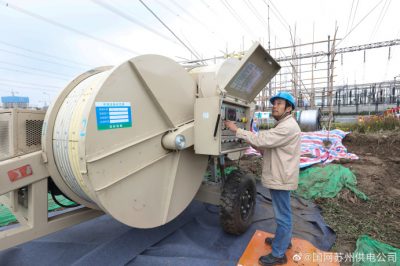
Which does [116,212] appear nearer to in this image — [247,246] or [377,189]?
[247,246]

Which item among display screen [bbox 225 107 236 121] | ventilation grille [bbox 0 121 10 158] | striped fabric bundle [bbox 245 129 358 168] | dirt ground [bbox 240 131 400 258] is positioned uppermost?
display screen [bbox 225 107 236 121]

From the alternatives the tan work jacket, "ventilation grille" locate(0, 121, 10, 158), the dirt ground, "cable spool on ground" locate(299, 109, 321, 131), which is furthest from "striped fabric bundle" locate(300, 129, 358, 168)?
"ventilation grille" locate(0, 121, 10, 158)

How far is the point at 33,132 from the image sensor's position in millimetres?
2389

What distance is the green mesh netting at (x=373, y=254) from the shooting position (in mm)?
2773

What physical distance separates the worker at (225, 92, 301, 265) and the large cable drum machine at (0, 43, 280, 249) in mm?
506

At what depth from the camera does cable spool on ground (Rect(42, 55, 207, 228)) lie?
78.6 inches

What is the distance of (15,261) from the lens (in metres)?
2.72

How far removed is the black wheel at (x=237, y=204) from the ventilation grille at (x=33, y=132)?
2.16 m

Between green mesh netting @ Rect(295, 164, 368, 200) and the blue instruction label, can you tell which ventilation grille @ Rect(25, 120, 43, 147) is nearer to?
the blue instruction label

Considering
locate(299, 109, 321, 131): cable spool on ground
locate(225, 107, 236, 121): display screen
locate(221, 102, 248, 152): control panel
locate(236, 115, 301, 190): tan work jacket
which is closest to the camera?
locate(236, 115, 301, 190): tan work jacket

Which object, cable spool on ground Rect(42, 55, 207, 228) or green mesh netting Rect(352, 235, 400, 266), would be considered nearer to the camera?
cable spool on ground Rect(42, 55, 207, 228)

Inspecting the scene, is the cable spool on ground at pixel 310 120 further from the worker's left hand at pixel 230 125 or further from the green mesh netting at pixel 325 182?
the worker's left hand at pixel 230 125

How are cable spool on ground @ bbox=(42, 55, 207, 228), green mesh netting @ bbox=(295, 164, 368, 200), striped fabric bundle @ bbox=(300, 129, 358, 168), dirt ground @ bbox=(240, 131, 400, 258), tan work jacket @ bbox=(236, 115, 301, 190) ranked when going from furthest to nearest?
striped fabric bundle @ bbox=(300, 129, 358, 168)
green mesh netting @ bbox=(295, 164, 368, 200)
dirt ground @ bbox=(240, 131, 400, 258)
tan work jacket @ bbox=(236, 115, 301, 190)
cable spool on ground @ bbox=(42, 55, 207, 228)

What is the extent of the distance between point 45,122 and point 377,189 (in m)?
5.76
